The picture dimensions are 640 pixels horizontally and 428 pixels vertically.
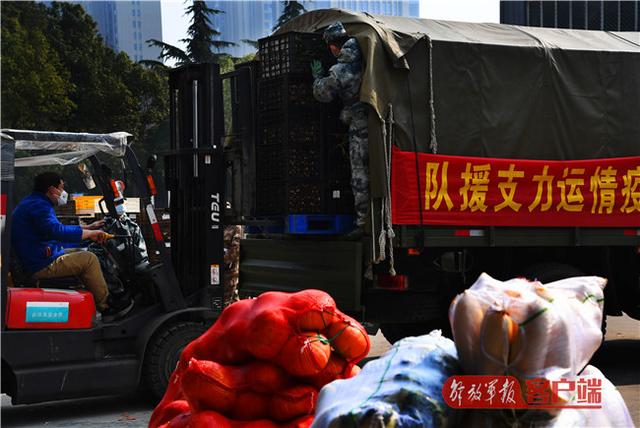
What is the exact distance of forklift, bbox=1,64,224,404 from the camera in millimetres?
7270

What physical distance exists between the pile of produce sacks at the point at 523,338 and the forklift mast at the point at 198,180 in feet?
18.3

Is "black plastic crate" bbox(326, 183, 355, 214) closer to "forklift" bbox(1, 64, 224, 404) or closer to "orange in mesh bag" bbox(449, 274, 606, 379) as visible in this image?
"forklift" bbox(1, 64, 224, 404)

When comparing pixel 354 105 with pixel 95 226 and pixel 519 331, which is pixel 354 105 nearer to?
pixel 95 226

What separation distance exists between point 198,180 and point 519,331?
6.02 meters

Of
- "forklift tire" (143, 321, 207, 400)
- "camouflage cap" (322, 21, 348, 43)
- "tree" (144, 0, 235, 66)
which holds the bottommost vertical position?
"forklift tire" (143, 321, 207, 400)

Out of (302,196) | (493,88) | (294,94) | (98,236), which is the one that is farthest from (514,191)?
(98,236)

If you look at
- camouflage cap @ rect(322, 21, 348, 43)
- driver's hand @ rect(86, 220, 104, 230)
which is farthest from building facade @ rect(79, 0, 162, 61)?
driver's hand @ rect(86, 220, 104, 230)

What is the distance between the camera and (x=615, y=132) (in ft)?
31.1

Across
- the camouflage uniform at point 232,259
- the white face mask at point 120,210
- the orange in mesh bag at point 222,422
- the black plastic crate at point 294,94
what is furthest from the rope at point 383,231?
the orange in mesh bag at point 222,422

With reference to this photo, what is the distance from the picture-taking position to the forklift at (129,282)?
23.9ft

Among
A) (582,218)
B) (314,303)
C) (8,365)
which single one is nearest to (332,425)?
(314,303)

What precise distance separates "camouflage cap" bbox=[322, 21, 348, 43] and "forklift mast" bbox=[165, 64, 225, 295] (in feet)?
3.62

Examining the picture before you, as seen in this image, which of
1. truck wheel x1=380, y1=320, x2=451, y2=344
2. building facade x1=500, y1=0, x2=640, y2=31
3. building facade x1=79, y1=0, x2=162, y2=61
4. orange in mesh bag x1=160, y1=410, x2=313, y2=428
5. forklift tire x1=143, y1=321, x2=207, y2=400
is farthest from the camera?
building facade x1=79, y1=0, x2=162, y2=61

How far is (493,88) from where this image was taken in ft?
29.4
